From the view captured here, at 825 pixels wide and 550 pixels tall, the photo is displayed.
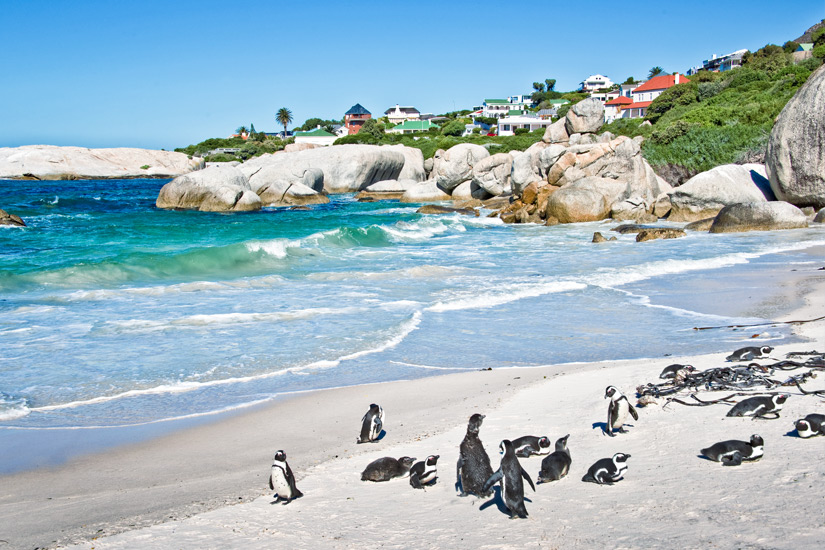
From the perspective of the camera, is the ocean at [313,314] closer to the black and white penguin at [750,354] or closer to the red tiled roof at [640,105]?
the black and white penguin at [750,354]

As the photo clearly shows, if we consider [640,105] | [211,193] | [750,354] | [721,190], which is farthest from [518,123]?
[750,354]

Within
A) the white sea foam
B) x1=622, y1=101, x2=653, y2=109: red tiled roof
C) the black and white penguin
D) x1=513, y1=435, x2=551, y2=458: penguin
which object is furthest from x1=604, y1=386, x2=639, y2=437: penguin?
x1=622, y1=101, x2=653, y2=109: red tiled roof

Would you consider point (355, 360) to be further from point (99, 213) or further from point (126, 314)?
point (99, 213)

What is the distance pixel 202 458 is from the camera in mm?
5492

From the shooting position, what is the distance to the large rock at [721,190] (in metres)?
23.8

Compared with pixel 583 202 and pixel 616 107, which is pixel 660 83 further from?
pixel 583 202

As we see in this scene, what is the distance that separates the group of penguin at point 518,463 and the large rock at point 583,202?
883 inches

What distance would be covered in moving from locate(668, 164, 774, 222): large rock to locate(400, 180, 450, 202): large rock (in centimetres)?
1743

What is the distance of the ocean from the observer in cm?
759

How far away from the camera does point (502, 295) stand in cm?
1268

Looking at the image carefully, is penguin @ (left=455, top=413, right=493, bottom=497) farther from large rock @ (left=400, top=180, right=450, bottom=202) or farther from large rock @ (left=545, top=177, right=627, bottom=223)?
large rock @ (left=400, top=180, right=450, bottom=202)

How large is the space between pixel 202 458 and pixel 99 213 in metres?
32.2

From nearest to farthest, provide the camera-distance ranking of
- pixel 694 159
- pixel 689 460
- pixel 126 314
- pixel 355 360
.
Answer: pixel 689 460 < pixel 355 360 < pixel 126 314 < pixel 694 159

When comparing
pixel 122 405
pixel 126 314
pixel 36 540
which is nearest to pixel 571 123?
pixel 126 314
